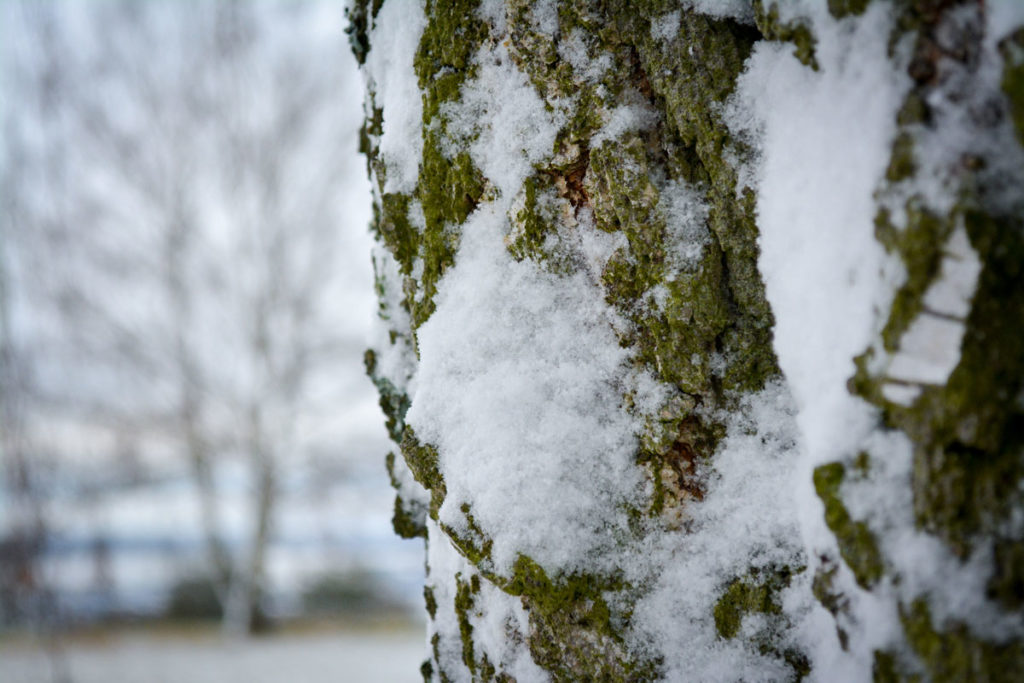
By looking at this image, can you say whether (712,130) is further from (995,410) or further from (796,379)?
(995,410)

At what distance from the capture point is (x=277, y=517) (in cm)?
617

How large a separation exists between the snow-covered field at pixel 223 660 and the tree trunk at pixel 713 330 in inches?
189

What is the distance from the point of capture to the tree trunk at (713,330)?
27.8 inches

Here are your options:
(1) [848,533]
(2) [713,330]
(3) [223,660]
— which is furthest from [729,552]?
(3) [223,660]

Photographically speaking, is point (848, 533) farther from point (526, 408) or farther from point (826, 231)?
point (526, 408)

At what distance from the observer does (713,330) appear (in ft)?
3.15

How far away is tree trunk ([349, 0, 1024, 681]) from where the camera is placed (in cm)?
71

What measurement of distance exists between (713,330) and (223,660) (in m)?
6.29

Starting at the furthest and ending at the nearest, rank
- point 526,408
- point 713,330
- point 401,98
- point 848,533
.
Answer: point 401,98
point 526,408
point 713,330
point 848,533

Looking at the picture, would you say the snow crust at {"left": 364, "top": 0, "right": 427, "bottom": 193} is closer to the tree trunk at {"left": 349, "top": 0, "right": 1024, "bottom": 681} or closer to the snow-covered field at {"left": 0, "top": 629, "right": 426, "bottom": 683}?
the tree trunk at {"left": 349, "top": 0, "right": 1024, "bottom": 681}

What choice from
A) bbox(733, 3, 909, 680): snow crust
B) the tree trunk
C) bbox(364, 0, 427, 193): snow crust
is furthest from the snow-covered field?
bbox(733, 3, 909, 680): snow crust

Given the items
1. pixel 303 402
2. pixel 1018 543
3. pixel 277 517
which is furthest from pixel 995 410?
pixel 277 517

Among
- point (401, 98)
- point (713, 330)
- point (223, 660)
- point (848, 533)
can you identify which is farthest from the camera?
point (223, 660)

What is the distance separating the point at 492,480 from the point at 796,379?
0.54 metres
